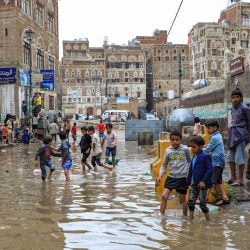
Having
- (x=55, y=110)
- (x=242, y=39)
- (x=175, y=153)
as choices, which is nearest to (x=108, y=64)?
(x=242, y=39)

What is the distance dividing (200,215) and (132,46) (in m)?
104

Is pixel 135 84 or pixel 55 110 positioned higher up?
pixel 135 84

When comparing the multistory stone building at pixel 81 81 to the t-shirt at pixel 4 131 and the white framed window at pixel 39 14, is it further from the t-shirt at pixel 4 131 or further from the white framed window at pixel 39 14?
the t-shirt at pixel 4 131

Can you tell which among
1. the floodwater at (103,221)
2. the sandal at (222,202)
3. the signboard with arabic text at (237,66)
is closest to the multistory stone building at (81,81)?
the signboard with arabic text at (237,66)

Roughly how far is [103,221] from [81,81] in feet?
321

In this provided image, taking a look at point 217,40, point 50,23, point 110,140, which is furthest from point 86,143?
point 217,40

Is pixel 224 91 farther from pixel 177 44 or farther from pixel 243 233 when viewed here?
pixel 177 44

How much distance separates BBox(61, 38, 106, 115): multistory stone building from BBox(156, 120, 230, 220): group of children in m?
94.9

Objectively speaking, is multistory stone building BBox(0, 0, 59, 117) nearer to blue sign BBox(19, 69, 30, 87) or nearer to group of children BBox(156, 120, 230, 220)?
blue sign BBox(19, 69, 30, 87)

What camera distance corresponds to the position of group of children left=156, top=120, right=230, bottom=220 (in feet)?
22.8

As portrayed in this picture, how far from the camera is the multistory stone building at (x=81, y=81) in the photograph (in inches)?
4055

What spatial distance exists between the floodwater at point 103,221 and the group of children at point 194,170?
0.29 meters

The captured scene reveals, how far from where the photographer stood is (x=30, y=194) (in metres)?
9.80

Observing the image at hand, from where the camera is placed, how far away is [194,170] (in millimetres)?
6996
